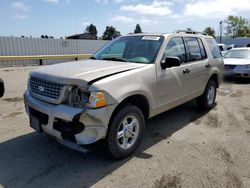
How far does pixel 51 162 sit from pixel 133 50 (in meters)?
2.38

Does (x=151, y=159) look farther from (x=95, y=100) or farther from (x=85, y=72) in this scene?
(x=85, y=72)

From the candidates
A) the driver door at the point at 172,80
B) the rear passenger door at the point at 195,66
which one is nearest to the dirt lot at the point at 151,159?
the driver door at the point at 172,80

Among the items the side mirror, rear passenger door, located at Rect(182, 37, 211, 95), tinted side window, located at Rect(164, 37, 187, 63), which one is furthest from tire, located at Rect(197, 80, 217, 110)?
the side mirror

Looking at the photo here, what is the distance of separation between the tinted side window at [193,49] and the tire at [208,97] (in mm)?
894

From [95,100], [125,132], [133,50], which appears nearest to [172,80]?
[133,50]

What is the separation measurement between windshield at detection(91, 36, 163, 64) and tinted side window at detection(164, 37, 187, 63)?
0.21m

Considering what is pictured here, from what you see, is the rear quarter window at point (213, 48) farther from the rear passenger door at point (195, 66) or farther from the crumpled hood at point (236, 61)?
the crumpled hood at point (236, 61)

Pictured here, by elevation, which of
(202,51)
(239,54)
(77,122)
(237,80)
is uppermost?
(202,51)

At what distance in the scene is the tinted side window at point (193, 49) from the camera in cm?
500

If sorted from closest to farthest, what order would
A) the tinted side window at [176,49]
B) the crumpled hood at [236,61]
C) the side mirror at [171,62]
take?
the side mirror at [171,62], the tinted side window at [176,49], the crumpled hood at [236,61]

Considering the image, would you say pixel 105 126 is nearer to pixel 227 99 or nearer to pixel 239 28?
pixel 227 99

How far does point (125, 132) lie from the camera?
11.6 feet

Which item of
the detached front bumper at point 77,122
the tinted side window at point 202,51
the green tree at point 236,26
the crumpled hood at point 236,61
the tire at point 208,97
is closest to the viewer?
the detached front bumper at point 77,122

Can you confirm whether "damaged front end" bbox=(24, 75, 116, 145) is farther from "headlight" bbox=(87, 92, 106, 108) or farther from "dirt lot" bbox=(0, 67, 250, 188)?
"dirt lot" bbox=(0, 67, 250, 188)
